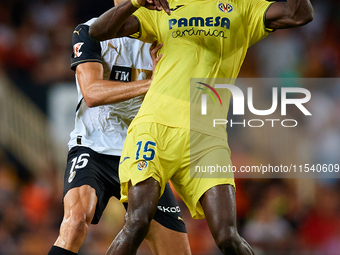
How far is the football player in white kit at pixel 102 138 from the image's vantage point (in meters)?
3.05

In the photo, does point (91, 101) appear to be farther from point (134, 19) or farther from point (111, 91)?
point (134, 19)

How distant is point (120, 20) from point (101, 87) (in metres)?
0.71

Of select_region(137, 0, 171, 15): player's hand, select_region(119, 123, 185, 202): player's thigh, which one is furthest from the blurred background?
select_region(137, 0, 171, 15): player's hand

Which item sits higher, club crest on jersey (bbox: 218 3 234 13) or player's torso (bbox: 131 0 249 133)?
club crest on jersey (bbox: 218 3 234 13)

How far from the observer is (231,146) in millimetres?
5676

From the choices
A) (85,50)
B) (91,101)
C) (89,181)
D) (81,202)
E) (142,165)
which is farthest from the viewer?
(85,50)

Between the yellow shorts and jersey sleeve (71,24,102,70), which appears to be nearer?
the yellow shorts

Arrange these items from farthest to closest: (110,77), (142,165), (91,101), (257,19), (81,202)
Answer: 1. (110,77)
2. (91,101)
3. (81,202)
4. (257,19)
5. (142,165)

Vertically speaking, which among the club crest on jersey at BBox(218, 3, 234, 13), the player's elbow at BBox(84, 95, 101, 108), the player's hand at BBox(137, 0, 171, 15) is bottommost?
the player's elbow at BBox(84, 95, 101, 108)

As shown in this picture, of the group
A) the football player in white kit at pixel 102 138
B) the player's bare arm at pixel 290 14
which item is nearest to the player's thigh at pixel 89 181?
the football player in white kit at pixel 102 138

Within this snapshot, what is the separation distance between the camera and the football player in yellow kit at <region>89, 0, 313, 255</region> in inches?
97.4

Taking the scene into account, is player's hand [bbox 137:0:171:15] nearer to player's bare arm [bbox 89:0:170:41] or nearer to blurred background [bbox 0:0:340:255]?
player's bare arm [bbox 89:0:170:41]

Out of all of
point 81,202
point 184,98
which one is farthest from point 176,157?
point 81,202

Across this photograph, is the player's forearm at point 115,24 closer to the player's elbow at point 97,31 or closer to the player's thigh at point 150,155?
the player's elbow at point 97,31
